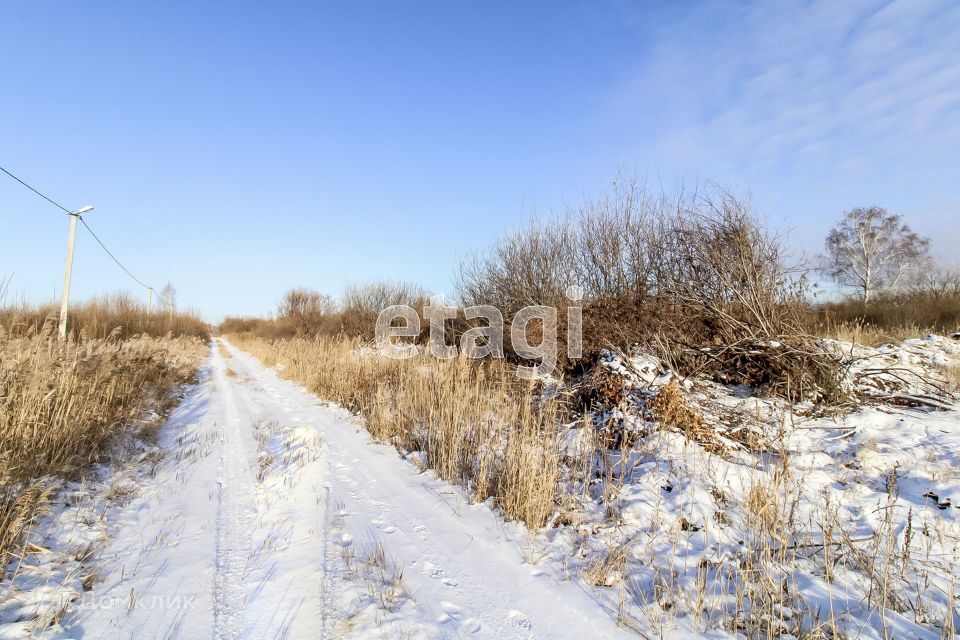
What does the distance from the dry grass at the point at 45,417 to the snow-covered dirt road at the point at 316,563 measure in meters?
0.58

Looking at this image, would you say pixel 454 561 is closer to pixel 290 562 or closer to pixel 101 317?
pixel 290 562

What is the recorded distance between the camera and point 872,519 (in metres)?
3.02

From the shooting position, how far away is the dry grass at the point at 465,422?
3493 mm

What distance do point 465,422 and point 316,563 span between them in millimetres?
2467

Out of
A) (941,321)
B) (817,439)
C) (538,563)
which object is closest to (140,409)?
(538,563)

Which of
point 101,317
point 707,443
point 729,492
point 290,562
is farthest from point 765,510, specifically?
point 101,317

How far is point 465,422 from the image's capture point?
4.96m

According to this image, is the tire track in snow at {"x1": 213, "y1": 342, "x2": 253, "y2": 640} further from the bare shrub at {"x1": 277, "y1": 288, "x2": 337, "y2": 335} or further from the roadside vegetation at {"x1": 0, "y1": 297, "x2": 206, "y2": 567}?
the bare shrub at {"x1": 277, "y1": 288, "x2": 337, "y2": 335}

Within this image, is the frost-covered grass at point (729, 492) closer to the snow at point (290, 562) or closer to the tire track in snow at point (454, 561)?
the tire track in snow at point (454, 561)

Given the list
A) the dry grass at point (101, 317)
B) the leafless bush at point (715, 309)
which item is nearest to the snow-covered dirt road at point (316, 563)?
the leafless bush at point (715, 309)

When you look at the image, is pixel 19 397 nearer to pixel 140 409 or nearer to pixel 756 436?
pixel 140 409

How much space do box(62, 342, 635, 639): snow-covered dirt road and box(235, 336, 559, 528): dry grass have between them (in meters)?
0.27

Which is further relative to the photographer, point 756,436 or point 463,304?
point 463,304

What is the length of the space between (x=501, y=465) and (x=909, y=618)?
2.74 metres
